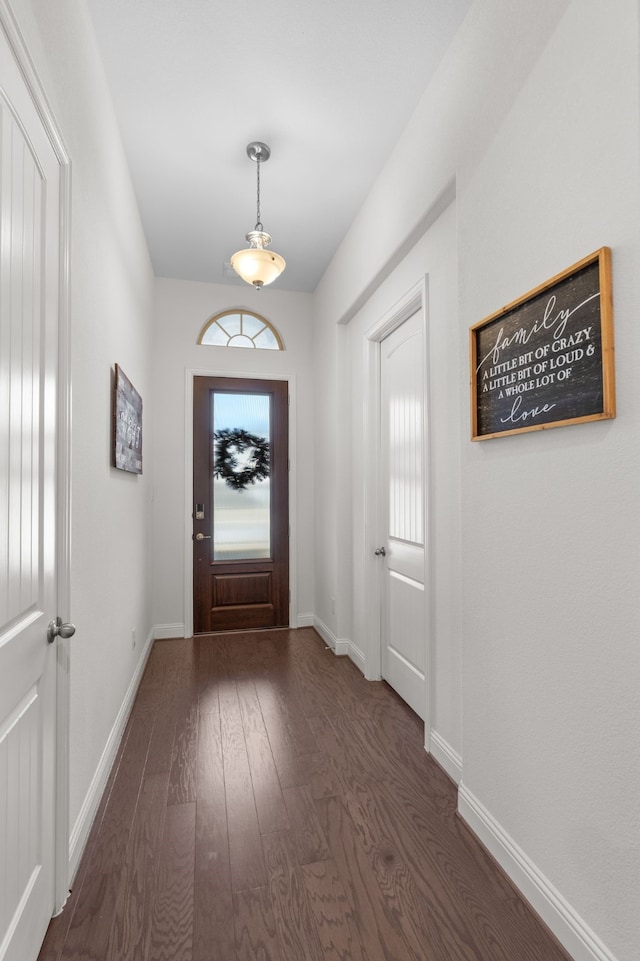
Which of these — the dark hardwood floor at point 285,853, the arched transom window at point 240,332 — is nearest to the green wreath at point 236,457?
the arched transom window at point 240,332

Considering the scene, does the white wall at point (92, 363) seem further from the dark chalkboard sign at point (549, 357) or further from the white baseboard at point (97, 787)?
the dark chalkboard sign at point (549, 357)

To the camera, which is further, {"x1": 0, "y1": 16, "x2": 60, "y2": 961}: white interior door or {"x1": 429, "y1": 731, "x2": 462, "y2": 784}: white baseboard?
{"x1": 429, "y1": 731, "x2": 462, "y2": 784}: white baseboard

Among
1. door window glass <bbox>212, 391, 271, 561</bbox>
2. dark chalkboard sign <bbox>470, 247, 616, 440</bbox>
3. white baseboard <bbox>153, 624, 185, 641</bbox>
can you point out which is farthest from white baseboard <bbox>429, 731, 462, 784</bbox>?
white baseboard <bbox>153, 624, 185, 641</bbox>

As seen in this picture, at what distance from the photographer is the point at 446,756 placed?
2080mm

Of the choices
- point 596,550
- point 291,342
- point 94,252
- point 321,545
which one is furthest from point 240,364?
point 596,550

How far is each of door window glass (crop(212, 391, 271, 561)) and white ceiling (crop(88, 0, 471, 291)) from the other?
1.45m

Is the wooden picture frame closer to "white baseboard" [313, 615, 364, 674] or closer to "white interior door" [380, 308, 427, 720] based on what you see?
"white interior door" [380, 308, 427, 720]

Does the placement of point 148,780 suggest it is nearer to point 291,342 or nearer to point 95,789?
point 95,789

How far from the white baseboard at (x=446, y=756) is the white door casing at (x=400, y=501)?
6 centimetres

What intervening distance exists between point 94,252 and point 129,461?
1.08 metres

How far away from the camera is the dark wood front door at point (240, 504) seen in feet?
13.4

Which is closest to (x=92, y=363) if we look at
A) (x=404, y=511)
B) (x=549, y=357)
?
(x=549, y=357)

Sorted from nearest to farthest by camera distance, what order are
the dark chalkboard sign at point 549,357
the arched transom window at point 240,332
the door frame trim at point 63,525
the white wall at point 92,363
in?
the dark chalkboard sign at point 549,357 → the door frame trim at point 63,525 → the white wall at point 92,363 → the arched transom window at point 240,332

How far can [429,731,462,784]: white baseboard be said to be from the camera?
Result: 1991 mm
